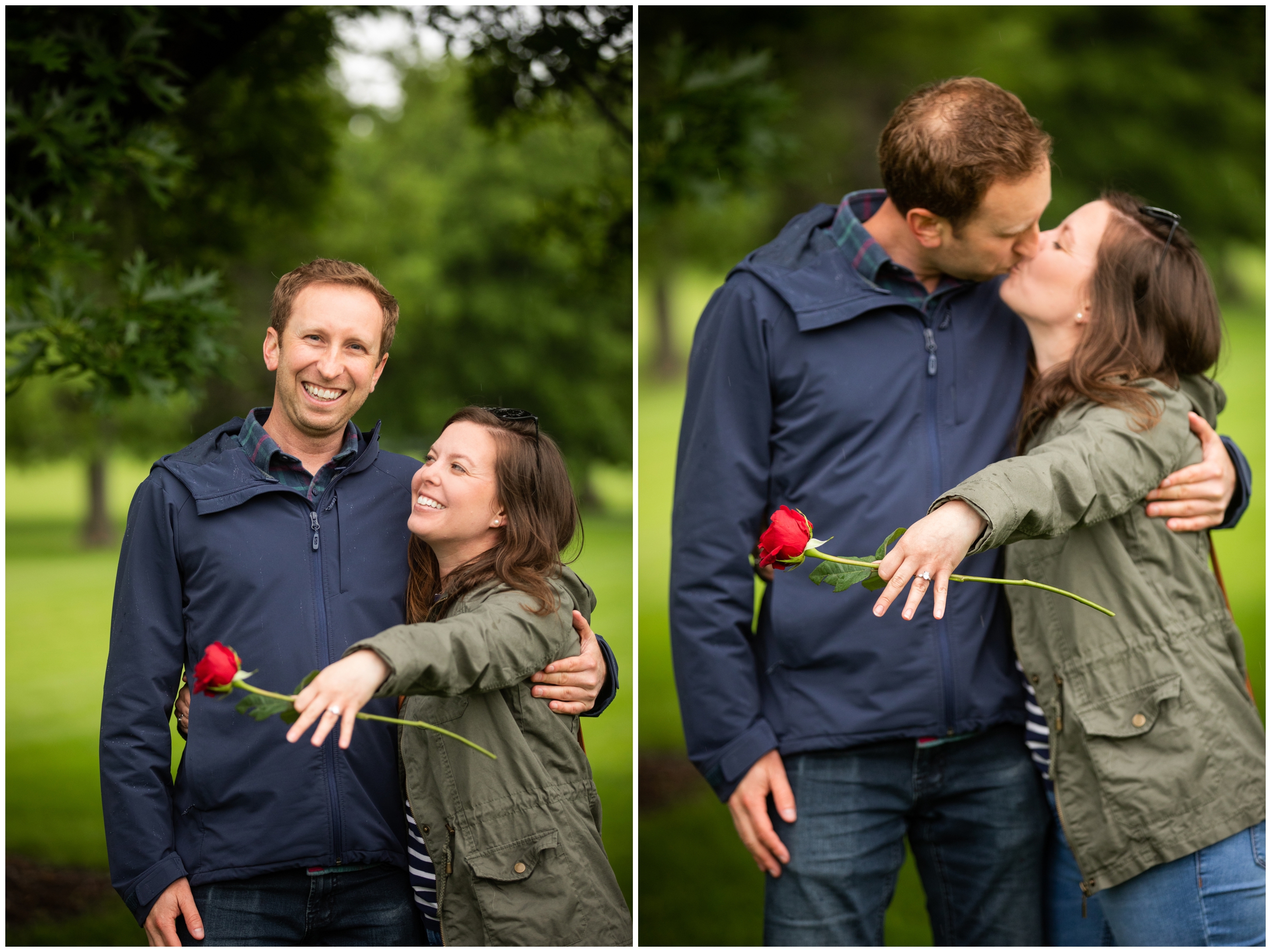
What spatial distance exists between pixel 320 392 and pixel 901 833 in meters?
1.73

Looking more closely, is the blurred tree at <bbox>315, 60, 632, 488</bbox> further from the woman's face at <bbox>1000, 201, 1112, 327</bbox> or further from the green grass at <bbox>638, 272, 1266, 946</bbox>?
the woman's face at <bbox>1000, 201, 1112, 327</bbox>

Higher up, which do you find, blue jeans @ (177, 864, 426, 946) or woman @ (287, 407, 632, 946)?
woman @ (287, 407, 632, 946)

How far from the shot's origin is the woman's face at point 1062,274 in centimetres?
263

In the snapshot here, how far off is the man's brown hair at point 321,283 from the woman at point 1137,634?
1.32 metres

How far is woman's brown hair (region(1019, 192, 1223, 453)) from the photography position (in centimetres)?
255

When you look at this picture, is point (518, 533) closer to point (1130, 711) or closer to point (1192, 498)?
point (1130, 711)

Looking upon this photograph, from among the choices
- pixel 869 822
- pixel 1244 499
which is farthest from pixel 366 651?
pixel 1244 499

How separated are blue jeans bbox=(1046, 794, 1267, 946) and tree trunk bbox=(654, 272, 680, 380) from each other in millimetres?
7736

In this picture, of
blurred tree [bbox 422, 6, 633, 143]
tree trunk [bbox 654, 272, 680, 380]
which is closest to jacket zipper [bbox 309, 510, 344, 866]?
blurred tree [bbox 422, 6, 633, 143]

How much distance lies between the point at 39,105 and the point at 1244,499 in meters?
3.46

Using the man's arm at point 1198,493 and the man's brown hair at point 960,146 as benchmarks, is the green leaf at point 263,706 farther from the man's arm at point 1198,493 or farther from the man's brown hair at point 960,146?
the man's arm at point 1198,493

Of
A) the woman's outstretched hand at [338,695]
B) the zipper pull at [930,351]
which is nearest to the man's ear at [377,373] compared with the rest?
the woman's outstretched hand at [338,695]

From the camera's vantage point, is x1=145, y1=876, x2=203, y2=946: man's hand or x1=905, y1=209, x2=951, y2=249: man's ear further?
x1=905, y1=209, x2=951, y2=249: man's ear

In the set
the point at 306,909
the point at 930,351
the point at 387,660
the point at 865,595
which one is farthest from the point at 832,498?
the point at 306,909
